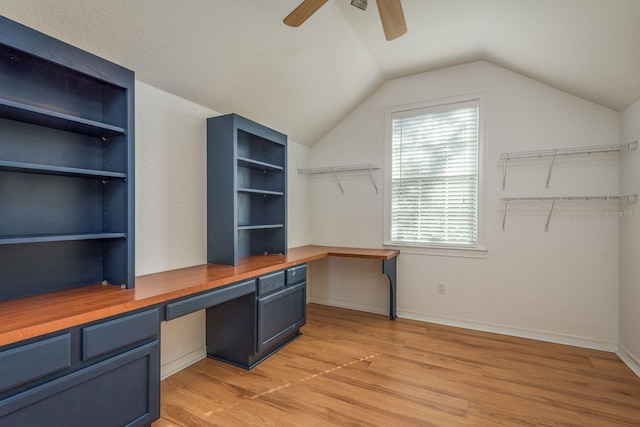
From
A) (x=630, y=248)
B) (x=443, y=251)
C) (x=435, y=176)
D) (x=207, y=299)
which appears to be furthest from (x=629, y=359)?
(x=207, y=299)

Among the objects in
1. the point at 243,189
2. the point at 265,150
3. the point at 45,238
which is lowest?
the point at 45,238

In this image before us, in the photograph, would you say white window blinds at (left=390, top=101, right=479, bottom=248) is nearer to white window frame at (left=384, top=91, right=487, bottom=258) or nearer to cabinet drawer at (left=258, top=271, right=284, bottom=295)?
white window frame at (left=384, top=91, right=487, bottom=258)

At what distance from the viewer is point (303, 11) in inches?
65.8

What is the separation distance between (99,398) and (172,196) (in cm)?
135

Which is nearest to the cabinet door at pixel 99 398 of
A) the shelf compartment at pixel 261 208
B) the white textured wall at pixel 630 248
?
the shelf compartment at pixel 261 208

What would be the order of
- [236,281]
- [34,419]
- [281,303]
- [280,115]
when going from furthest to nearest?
[280,115], [281,303], [236,281], [34,419]

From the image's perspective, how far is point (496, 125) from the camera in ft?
10.00

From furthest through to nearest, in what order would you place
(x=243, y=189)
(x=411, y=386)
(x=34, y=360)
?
(x=243, y=189) < (x=411, y=386) < (x=34, y=360)

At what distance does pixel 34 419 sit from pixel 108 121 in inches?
58.6

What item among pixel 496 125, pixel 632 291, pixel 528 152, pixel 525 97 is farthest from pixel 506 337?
pixel 525 97

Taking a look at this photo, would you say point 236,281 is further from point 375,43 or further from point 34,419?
point 375,43

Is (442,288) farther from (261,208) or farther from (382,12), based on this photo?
(382,12)

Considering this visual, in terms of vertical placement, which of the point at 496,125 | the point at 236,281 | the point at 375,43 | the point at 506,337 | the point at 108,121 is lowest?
the point at 506,337

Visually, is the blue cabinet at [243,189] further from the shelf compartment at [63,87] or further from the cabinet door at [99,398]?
the cabinet door at [99,398]
